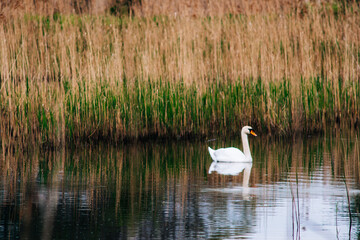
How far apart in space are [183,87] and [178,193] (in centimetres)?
429

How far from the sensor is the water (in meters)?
5.89

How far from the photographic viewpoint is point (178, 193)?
24.2ft

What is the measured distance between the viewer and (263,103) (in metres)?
11.8

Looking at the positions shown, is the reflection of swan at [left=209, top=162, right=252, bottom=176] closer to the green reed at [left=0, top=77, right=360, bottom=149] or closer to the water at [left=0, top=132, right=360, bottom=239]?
the water at [left=0, top=132, right=360, bottom=239]

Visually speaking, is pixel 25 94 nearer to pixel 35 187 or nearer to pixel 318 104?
pixel 35 187

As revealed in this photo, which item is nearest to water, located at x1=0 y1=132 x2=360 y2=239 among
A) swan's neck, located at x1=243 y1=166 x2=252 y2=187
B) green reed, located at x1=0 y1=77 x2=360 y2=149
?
swan's neck, located at x1=243 y1=166 x2=252 y2=187

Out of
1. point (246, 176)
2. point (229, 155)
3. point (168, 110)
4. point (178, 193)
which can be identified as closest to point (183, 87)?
point (168, 110)

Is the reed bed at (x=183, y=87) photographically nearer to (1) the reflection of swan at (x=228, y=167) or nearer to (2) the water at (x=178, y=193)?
(2) the water at (x=178, y=193)

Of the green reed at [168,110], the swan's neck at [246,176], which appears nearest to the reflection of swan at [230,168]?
the swan's neck at [246,176]

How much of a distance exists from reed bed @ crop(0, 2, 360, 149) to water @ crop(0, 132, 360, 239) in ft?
1.54

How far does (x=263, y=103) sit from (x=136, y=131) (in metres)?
2.26

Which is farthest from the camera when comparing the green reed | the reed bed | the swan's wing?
the reed bed

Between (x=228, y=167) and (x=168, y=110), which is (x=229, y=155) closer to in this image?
(x=228, y=167)

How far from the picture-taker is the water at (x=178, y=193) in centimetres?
589
